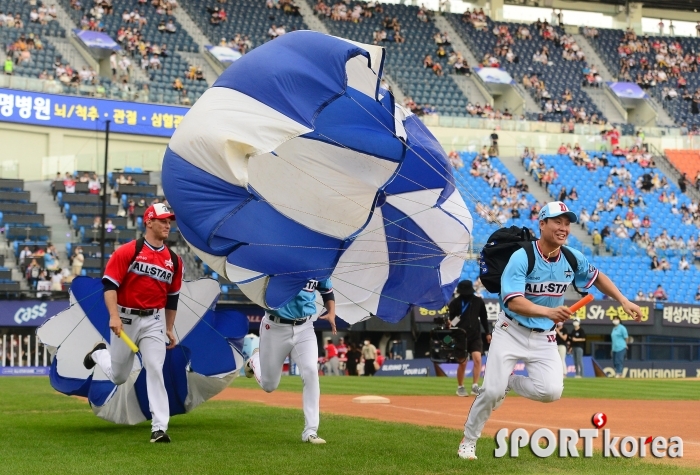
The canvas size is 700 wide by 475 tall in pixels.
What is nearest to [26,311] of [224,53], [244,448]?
[224,53]

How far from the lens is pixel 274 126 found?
37.0 feet

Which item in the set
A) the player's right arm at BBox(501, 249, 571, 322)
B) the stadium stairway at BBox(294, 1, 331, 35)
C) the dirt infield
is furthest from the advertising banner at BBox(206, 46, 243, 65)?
the player's right arm at BBox(501, 249, 571, 322)

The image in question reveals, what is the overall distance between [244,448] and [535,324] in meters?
3.09

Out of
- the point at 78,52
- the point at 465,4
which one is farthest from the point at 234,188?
the point at 465,4

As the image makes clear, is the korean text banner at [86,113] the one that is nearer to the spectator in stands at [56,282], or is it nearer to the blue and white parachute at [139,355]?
the spectator in stands at [56,282]

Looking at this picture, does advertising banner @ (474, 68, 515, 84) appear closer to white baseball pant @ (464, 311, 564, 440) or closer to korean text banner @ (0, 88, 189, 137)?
korean text banner @ (0, 88, 189, 137)

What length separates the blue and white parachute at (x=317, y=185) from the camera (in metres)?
11.3

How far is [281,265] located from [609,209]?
116 ft

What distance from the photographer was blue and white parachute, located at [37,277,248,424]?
12.5m

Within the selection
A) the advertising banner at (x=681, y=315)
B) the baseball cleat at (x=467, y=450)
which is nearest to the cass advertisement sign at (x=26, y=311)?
the advertising banner at (x=681, y=315)

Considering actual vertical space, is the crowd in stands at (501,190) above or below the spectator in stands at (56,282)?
above

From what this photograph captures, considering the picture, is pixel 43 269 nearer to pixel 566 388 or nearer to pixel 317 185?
pixel 566 388

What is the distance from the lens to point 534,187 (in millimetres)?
46062

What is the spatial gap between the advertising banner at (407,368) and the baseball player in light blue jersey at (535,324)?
22187 millimetres
